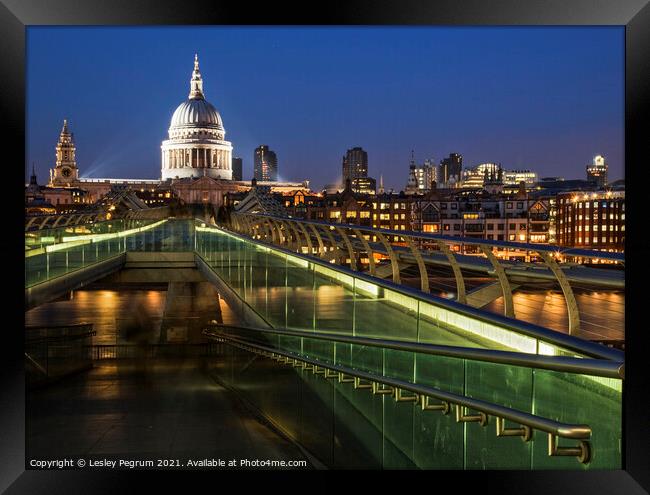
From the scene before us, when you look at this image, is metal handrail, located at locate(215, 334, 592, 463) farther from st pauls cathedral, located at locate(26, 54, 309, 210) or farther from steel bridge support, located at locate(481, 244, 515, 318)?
st pauls cathedral, located at locate(26, 54, 309, 210)

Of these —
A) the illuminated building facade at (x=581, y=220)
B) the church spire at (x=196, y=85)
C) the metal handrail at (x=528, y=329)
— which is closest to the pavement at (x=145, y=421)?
the metal handrail at (x=528, y=329)

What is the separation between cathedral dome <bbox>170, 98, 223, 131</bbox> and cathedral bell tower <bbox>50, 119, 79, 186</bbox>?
2394cm

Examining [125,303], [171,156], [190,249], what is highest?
[171,156]

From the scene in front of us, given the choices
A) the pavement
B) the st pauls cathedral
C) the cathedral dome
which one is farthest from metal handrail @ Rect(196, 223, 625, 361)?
the cathedral dome

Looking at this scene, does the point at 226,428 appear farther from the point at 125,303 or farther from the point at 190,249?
the point at 125,303

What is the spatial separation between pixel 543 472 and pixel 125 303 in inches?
1466

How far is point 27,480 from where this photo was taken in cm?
472

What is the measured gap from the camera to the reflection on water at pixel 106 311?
28094 mm

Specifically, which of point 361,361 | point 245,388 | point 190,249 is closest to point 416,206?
point 190,249

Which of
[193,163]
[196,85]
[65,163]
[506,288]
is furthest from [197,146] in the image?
[506,288]

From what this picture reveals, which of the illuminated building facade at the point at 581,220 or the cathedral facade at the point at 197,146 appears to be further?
the cathedral facade at the point at 197,146

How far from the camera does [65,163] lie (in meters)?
144
